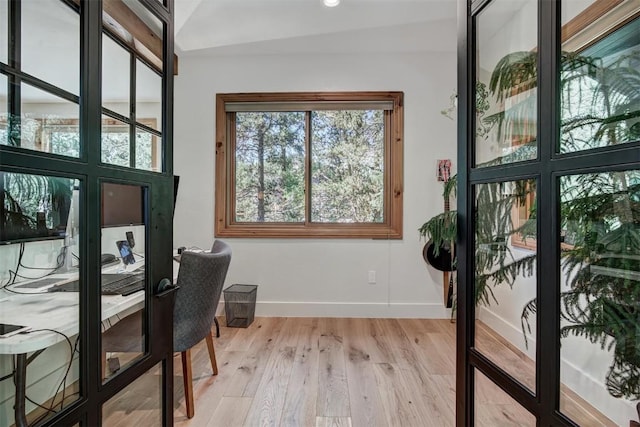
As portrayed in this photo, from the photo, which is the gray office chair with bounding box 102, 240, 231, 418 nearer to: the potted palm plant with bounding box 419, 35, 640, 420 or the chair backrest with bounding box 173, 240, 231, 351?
the chair backrest with bounding box 173, 240, 231, 351

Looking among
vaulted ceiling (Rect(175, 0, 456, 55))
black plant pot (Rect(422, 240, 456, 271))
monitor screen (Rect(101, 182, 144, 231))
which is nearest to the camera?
monitor screen (Rect(101, 182, 144, 231))

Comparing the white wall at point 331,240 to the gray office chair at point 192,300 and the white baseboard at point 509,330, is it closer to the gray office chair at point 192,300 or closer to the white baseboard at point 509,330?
the gray office chair at point 192,300

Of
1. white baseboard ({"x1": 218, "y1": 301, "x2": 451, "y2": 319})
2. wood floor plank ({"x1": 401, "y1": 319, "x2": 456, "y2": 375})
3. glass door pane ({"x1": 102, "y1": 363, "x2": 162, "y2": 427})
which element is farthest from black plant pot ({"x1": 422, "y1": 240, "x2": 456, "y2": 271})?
glass door pane ({"x1": 102, "y1": 363, "x2": 162, "y2": 427})

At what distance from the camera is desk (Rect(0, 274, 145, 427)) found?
0.66 meters

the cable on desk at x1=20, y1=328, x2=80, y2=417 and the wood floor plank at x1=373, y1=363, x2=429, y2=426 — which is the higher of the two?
the cable on desk at x1=20, y1=328, x2=80, y2=417

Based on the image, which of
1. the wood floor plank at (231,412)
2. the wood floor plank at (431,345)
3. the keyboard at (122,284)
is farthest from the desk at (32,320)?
the wood floor plank at (431,345)

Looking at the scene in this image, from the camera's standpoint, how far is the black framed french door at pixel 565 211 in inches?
26.8

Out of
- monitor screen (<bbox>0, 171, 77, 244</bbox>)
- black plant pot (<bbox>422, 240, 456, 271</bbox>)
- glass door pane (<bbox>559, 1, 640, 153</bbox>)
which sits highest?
glass door pane (<bbox>559, 1, 640, 153</bbox>)

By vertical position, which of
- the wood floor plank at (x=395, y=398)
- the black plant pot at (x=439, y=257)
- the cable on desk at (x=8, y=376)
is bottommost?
the wood floor plank at (x=395, y=398)

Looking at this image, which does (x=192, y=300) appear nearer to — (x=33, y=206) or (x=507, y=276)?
(x=33, y=206)

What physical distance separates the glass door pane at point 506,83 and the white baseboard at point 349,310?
239 cm

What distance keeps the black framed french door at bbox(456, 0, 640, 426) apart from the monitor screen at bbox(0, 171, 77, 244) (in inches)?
47.2

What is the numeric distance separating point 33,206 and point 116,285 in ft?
1.19

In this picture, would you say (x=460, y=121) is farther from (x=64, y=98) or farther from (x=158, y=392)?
(x=158, y=392)
